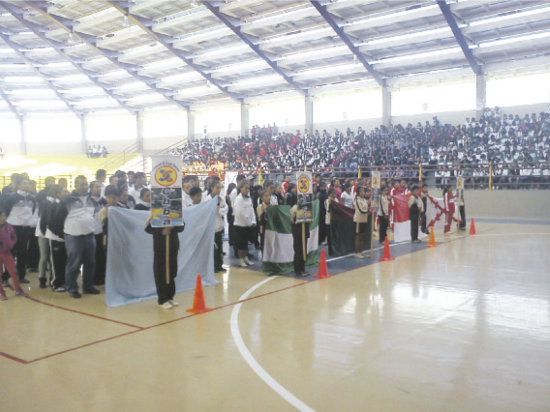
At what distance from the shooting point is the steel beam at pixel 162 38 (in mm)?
25452

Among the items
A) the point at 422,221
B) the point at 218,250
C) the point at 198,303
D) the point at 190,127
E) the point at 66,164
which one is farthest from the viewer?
the point at 190,127

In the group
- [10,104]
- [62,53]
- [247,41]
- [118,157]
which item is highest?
[62,53]

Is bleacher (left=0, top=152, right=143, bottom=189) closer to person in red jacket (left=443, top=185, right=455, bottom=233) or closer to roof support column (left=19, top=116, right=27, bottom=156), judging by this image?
roof support column (left=19, top=116, right=27, bottom=156)

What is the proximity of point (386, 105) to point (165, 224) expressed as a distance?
2522cm

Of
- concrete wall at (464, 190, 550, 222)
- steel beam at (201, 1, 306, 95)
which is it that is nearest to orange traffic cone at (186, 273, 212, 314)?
concrete wall at (464, 190, 550, 222)

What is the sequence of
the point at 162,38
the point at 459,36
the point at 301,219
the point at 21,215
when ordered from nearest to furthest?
the point at 21,215 < the point at 301,219 < the point at 459,36 < the point at 162,38

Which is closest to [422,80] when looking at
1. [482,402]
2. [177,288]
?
[177,288]

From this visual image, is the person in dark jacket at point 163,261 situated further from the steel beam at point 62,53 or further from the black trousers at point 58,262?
the steel beam at point 62,53

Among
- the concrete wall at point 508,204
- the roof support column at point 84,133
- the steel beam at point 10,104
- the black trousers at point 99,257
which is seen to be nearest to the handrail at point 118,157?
the roof support column at point 84,133

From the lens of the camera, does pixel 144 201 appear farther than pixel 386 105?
No

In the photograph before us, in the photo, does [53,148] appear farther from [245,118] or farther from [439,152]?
[439,152]

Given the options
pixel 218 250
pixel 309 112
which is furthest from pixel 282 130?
pixel 218 250

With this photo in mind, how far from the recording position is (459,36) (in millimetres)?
22531

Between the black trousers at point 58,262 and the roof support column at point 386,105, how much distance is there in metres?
25.0
